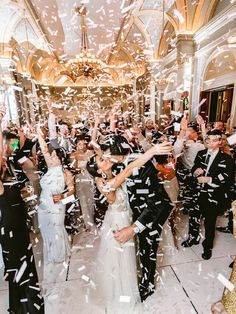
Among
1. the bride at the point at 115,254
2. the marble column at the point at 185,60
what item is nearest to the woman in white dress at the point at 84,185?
the bride at the point at 115,254

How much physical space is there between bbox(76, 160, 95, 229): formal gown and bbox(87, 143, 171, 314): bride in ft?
4.51

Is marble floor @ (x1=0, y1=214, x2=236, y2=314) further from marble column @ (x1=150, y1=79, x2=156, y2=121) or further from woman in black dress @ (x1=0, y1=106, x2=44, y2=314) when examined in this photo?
marble column @ (x1=150, y1=79, x2=156, y2=121)

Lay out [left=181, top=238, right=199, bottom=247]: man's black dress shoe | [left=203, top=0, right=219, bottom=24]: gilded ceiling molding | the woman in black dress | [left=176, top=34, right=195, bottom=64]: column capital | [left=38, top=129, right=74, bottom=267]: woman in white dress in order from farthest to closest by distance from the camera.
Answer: [left=176, top=34, right=195, bottom=64]: column capital
[left=203, top=0, right=219, bottom=24]: gilded ceiling molding
[left=181, top=238, right=199, bottom=247]: man's black dress shoe
[left=38, top=129, right=74, bottom=267]: woman in white dress
the woman in black dress

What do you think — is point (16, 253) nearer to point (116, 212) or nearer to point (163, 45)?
point (116, 212)

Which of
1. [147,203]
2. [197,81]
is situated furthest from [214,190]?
[197,81]

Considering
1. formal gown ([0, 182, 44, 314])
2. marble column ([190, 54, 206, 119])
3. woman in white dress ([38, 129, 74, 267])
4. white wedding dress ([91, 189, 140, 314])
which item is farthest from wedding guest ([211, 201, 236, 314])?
marble column ([190, 54, 206, 119])

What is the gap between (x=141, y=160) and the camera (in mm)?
1640

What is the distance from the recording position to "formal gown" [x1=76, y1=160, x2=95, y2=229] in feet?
10.7

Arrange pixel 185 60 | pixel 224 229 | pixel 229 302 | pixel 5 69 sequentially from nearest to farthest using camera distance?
1. pixel 229 302
2. pixel 224 229
3. pixel 185 60
4. pixel 5 69

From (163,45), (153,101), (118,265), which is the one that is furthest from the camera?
(153,101)

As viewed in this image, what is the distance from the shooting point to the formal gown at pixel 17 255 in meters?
1.65

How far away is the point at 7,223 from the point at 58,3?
937cm

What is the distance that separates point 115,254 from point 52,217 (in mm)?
1114

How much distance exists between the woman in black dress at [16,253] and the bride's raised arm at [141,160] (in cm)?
83
